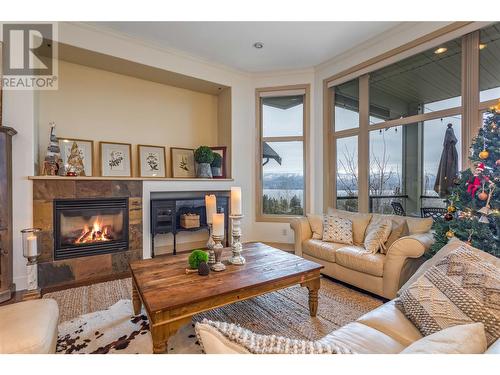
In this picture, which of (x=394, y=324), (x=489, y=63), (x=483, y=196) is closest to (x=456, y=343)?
(x=394, y=324)

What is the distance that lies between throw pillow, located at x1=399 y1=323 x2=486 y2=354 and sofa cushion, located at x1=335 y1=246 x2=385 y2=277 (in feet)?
5.47

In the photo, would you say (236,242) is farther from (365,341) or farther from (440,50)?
(440,50)

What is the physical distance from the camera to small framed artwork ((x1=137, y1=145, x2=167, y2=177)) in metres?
4.03

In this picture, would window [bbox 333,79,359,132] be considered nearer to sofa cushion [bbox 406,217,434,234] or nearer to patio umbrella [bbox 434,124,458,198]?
patio umbrella [bbox 434,124,458,198]

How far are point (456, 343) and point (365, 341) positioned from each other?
454mm

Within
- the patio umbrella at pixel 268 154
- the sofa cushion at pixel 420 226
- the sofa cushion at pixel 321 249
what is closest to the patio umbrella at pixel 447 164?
the sofa cushion at pixel 420 226

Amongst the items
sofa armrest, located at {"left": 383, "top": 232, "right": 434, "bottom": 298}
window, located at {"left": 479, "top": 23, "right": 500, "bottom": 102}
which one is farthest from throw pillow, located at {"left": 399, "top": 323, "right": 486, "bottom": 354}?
window, located at {"left": 479, "top": 23, "right": 500, "bottom": 102}

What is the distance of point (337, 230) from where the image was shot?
3158 mm

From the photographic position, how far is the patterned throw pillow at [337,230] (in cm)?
311

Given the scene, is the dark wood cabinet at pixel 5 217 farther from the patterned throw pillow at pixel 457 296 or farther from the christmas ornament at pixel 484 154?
the christmas ornament at pixel 484 154

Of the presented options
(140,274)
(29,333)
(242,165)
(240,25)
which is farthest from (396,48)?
(29,333)

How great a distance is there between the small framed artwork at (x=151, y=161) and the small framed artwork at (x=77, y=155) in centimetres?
69

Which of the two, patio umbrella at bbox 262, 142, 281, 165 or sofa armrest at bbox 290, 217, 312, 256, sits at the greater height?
patio umbrella at bbox 262, 142, 281, 165

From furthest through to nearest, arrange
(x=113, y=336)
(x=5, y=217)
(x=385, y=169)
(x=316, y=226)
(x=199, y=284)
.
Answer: (x=385, y=169) → (x=316, y=226) → (x=5, y=217) → (x=113, y=336) → (x=199, y=284)
